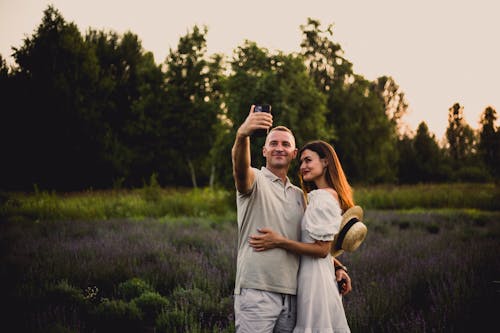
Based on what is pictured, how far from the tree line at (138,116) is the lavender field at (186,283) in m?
16.9

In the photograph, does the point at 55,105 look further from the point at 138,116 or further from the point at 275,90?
the point at 275,90

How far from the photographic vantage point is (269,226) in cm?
251

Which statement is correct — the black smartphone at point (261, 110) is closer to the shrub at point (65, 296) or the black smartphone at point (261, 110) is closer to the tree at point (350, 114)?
the shrub at point (65, 296)

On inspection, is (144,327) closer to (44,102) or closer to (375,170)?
(44,102)

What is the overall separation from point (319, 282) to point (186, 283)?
10.9 feet

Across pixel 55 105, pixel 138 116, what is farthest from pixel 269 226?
pixel 138 116

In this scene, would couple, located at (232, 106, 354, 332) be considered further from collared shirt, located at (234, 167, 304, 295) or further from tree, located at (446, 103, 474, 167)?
tree, located at (446, 103, 474, 167)

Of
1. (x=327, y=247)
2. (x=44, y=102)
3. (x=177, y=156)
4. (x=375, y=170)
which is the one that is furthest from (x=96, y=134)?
(x=327, y=247)

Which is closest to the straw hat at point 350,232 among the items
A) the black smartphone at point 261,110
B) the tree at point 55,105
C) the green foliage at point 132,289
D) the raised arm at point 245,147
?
the raised arm at point 245,147

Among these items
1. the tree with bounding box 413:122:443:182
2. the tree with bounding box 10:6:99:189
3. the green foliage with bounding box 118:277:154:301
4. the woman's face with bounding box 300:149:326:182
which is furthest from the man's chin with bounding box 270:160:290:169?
the tree with bounding box 413:122:443:182

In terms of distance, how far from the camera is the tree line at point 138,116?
93.6 ft

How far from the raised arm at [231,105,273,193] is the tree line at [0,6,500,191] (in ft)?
71.9

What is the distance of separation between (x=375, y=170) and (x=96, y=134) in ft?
74.7

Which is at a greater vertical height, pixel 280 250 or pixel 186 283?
pixel 280 250
